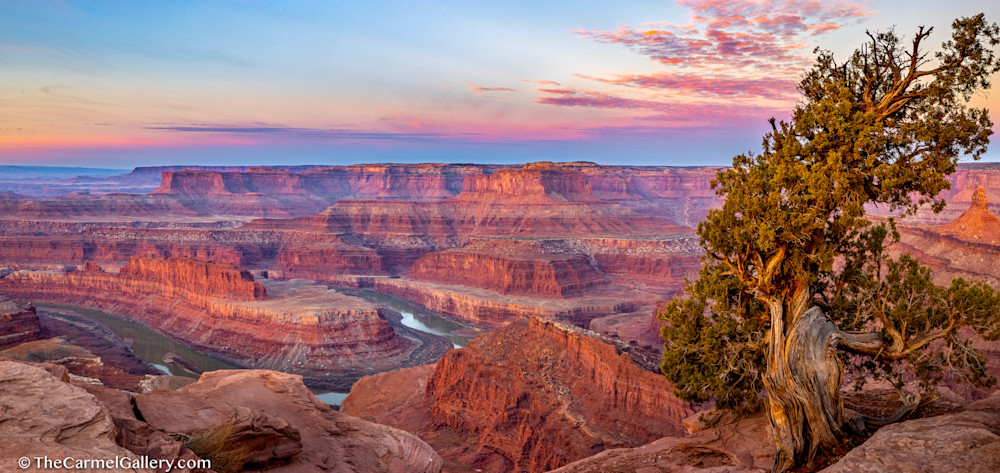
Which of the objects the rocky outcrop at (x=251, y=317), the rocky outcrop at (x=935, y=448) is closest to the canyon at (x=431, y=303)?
the rocky outcrop at (x=251, y=317)

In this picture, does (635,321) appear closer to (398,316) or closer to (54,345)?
(398,316)

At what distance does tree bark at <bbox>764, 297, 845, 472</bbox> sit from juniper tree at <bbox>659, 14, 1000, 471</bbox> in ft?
0.10

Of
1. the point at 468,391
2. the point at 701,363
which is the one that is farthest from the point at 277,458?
the point at 468,391

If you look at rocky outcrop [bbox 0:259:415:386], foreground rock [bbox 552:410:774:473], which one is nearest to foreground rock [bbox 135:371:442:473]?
foreground rock [bbox 552:410:774:473]

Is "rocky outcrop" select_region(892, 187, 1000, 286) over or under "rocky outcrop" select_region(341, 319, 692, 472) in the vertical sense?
over

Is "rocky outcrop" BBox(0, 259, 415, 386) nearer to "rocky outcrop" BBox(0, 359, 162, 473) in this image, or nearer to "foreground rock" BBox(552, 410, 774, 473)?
"foreground rock" BBox(552, 410, 774, 473)

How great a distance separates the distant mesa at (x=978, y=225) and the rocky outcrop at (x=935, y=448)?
77757mm

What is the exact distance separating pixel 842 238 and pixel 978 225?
7908cm

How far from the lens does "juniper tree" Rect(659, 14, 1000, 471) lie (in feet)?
48.8

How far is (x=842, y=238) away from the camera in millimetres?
16844

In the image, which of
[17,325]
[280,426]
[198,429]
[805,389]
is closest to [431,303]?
[17,325]

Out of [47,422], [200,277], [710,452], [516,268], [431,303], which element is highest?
[47,422]

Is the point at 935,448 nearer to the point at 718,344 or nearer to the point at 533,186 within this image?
the point at 718,344

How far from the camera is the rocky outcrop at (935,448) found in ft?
33.4
